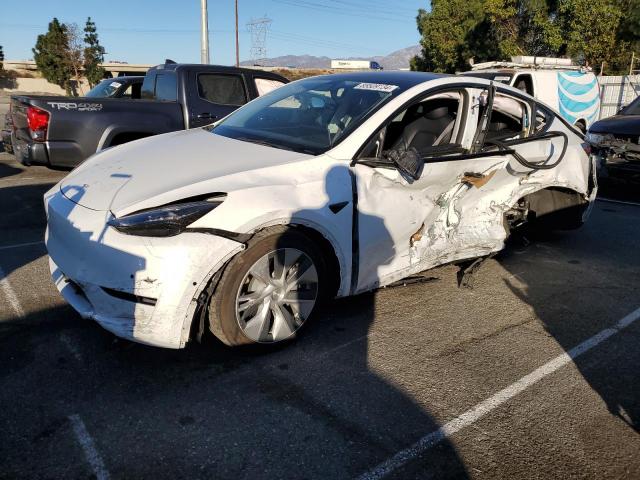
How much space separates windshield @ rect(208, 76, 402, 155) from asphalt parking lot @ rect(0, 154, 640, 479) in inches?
50.9

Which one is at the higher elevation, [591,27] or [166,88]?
[591,27]

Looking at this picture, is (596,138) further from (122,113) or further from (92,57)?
(92,57)

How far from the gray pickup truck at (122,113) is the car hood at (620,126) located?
5505mm

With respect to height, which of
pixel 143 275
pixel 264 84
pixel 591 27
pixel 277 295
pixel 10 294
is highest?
pixel 591 27

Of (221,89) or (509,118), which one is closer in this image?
(509,118)

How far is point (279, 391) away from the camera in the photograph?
3.00 metres

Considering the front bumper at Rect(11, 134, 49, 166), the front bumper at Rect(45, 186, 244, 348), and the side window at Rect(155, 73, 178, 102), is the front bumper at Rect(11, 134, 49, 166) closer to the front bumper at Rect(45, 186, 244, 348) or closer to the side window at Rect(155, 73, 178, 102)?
the side window at Rect(155, 73, 178, 102)

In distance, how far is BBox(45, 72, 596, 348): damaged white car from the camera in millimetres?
2883

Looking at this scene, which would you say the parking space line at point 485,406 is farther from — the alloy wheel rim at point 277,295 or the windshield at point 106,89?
the windshield at point 106,89

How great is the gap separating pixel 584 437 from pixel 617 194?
7591mm

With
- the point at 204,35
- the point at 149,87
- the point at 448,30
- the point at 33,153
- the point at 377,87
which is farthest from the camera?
the point at 448,30

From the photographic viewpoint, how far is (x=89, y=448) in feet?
8.16

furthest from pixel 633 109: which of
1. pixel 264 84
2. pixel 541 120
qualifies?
pixel 264 84

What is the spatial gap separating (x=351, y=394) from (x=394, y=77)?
2.52m
